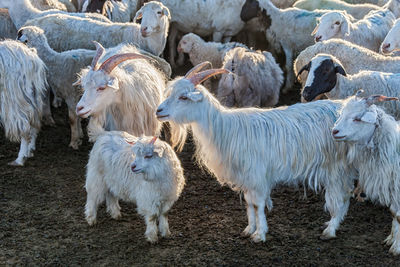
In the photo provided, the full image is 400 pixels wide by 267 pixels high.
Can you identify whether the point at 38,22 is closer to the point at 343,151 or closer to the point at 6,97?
the point at 6,97

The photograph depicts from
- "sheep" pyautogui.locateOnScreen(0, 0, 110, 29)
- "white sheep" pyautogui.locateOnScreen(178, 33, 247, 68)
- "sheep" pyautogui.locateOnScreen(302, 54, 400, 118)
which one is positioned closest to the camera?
"sheep" pyautogui.locateOnScreen(302, 54, 400, 118)

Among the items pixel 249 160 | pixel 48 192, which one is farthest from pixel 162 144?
pixel 48 192

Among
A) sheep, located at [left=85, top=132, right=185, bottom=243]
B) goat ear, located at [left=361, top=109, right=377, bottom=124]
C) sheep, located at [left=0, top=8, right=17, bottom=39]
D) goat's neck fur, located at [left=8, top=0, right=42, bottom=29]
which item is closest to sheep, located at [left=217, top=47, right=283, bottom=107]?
sheep, located at [left=85, top=132, right=185, bottom=243]

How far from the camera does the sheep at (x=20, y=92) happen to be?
6340 millimetres

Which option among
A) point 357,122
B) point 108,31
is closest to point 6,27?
point 108,31

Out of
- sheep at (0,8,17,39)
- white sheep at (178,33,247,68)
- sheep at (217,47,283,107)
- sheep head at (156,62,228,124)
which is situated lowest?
sheep at (0,8,17,39)

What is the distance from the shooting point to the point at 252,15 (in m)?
9.76

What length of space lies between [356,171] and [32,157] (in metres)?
3.82

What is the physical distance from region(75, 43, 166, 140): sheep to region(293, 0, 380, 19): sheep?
497 cm

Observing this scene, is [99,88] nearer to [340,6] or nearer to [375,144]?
[375,144]

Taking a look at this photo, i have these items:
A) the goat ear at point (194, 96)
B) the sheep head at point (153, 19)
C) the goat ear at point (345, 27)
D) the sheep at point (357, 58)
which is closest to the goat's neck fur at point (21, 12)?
the sheep head at point (153, 19)

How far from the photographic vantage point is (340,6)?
10242 millimetres

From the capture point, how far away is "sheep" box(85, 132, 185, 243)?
4.62m

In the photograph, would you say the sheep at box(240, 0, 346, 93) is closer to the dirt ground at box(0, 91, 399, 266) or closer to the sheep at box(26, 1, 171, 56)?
the sheep at box(26, 1, 171, 56)
